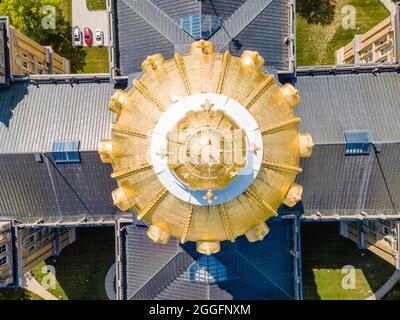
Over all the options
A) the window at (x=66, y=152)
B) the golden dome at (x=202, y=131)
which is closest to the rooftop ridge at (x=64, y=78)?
the window at (x=66, y=152)

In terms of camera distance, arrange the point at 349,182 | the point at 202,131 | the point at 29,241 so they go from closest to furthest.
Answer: the point at 202,131 < the point at 349,182 < the point at 29,241

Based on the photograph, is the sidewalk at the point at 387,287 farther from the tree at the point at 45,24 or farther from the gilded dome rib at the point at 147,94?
the tree at the point at 45,24

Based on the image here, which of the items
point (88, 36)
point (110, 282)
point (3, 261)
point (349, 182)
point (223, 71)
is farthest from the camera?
point (88, 36)

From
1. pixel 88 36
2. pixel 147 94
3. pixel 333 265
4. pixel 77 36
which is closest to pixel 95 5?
pixel 88 36

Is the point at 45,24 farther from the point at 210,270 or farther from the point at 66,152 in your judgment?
the point at 210,270

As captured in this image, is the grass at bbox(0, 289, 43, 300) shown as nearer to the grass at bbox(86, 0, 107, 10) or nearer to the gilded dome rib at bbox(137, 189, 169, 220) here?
the gilded dome rib at bbox(137, 189, 169, 220)

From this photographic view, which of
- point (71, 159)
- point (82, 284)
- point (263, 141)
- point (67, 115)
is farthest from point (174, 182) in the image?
point (82, 284)

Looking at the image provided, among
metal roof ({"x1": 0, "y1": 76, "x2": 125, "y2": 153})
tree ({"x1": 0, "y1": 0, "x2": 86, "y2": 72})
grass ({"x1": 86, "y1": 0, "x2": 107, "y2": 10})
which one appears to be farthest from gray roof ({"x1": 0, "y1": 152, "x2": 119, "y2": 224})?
grass ({"x1": 86, "y1": 0, "x2": 107, "y2": 10})
